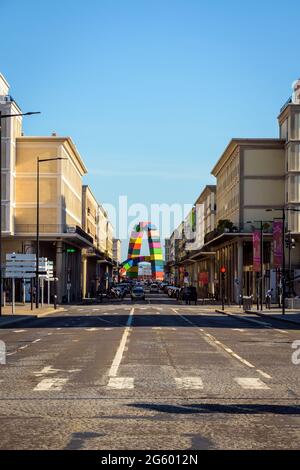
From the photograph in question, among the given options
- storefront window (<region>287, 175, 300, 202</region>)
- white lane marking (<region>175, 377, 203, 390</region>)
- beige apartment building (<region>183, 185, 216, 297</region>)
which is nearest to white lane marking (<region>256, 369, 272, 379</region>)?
white lane marking (<region>175, 377, 203, 390</region>)

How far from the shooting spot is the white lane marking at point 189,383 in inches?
580

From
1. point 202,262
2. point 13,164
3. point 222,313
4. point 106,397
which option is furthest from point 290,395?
point 202,262

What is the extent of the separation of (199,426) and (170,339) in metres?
18.2

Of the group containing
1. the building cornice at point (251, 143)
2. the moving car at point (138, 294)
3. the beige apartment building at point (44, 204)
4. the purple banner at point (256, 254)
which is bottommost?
the moving car at point (138, 294)

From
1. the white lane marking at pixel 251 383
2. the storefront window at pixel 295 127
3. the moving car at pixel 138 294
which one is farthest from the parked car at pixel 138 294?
the white lane marking at pixel 251 383

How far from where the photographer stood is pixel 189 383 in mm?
15328

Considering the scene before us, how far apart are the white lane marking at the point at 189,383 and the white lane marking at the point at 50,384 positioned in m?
2.11

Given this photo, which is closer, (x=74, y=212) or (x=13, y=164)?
(x=13, y=164)

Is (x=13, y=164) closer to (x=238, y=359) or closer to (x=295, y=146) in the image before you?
(x=295, y=146)

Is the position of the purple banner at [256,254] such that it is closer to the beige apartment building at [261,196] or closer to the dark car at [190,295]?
the beige apartment building at [261,196]

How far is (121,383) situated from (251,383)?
95.0 inches

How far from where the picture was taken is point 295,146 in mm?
85375

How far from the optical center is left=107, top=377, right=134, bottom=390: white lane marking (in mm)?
14703
